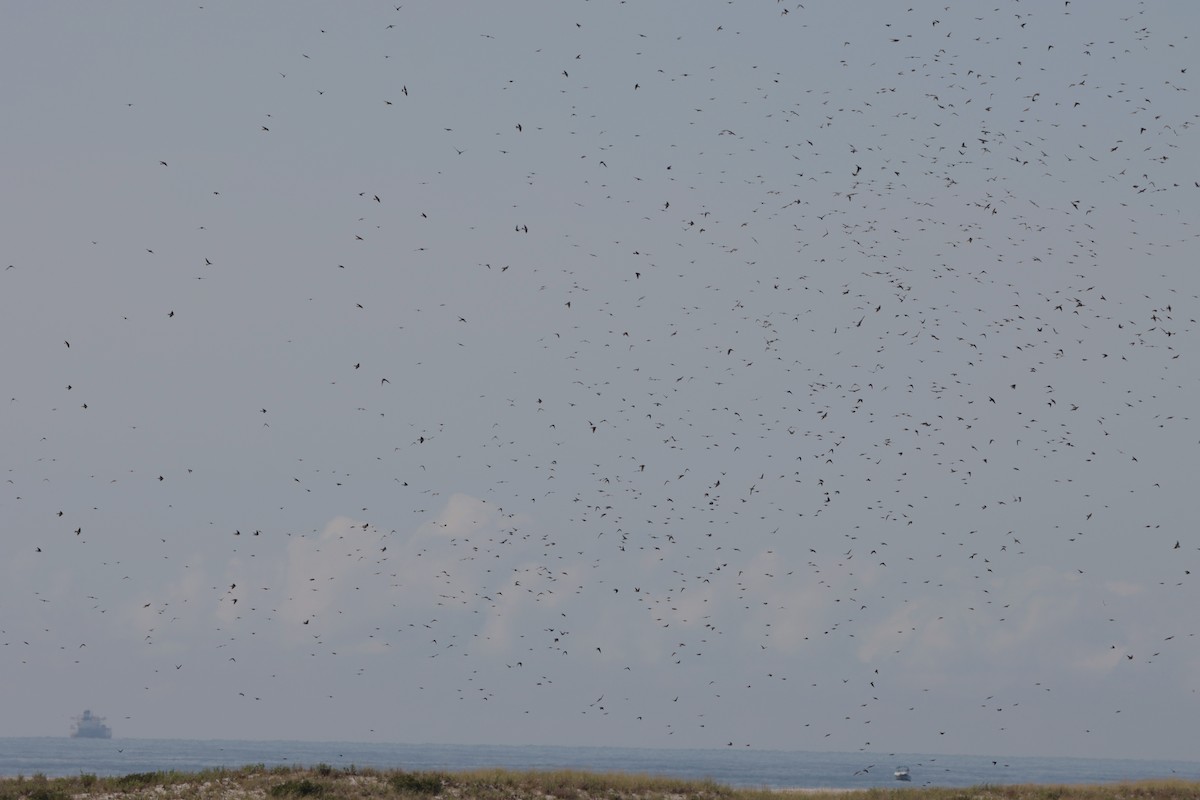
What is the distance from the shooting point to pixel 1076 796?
61438mm

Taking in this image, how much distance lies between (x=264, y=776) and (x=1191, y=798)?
39397 millimetres

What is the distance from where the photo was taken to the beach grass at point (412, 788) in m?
52.9

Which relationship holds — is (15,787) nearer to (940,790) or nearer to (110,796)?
(110,796)

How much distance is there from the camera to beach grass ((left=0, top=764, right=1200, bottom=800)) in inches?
2084

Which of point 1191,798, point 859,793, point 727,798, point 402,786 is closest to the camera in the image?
point 402,786

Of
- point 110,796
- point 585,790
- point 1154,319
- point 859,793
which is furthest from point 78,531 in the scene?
point 859,793

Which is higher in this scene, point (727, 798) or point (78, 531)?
point (78, 531)

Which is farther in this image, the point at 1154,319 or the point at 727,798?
the point at 727,798

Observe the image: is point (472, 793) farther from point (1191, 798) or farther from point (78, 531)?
point (1191, 798)

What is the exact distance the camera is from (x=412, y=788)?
181 ft

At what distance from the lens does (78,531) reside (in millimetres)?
46938

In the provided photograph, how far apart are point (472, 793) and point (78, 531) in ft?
59.1

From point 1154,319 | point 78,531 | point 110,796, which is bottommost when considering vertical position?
point 110,796

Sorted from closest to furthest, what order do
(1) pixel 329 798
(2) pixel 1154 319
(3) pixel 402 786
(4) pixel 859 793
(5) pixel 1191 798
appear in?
(2) pixel 1154 319
(1) pixel 329 798
(3) pixel 402 786
(5) pixel 1191 798
(4) pixel 859 793
